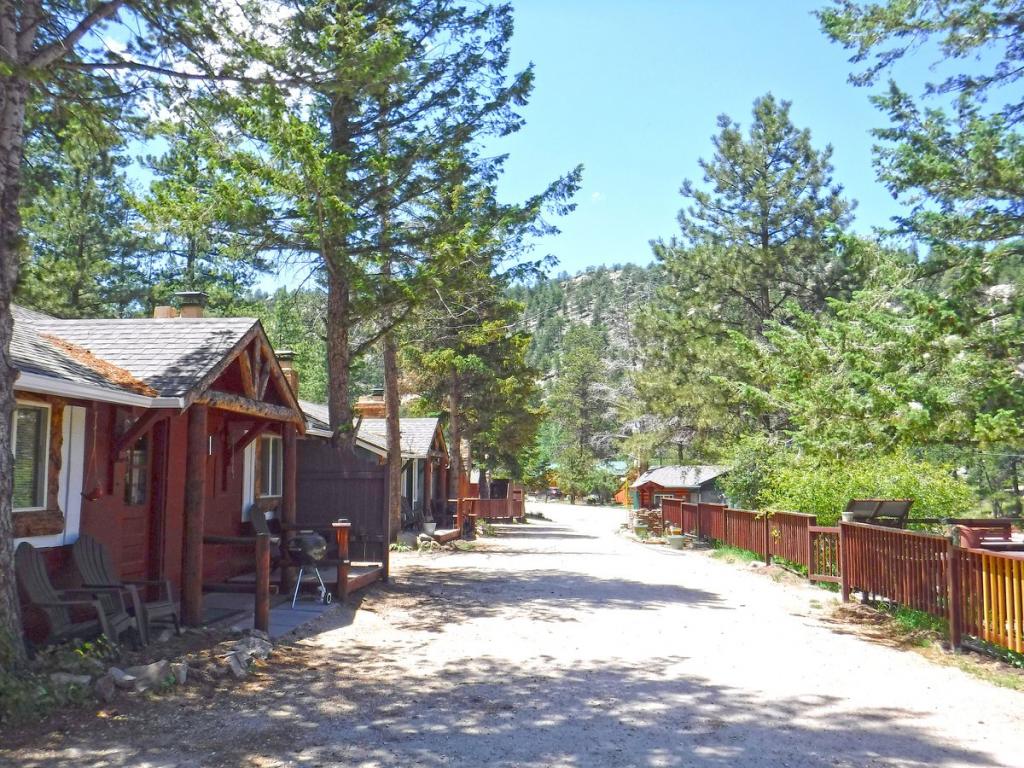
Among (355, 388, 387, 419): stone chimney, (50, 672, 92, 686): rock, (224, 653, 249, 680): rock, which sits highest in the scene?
(355, 388, 387, 419): stone chimney

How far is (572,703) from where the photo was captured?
256 inches

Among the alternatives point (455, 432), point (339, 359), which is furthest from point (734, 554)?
point (455, 432)

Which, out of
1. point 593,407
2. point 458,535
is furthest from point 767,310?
point 593,407

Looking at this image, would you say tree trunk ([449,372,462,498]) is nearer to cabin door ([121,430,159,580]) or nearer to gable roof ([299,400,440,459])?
gable roof ([299,400,440,459])

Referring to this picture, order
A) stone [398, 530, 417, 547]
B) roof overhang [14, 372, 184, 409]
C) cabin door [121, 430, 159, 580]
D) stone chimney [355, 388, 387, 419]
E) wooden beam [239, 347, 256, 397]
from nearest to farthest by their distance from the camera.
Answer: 1. roof overhang [14, 372, 184, 409]
2. cabin door [121, 430, 159, 580]
3. wooden beam [239, 347, 256, 397]
4. stone [398, 530, 417, 547]
5. stone chimney [355, 388, 387, 419]

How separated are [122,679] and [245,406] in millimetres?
4039

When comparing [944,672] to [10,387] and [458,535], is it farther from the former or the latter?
[458,535]

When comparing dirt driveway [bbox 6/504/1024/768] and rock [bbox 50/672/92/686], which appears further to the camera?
rock [bbox 50/672/92/686]

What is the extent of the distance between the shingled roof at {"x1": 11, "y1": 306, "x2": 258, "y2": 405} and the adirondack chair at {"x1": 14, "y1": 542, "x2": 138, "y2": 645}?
5.19ft

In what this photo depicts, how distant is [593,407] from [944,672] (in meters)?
67.3

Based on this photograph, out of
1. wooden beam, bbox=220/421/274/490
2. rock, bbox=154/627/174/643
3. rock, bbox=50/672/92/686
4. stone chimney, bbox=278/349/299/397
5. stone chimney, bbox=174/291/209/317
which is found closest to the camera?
rock, bbox=50/672/92/686

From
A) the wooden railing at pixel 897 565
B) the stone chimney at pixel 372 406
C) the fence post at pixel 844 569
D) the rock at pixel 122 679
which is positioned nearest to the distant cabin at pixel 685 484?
the stone chimney at pixel 372 406

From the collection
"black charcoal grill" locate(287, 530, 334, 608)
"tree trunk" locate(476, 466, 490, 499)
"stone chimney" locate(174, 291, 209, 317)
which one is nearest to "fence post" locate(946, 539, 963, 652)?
"black charcoal grill" locate(287, 530, 334, 608)

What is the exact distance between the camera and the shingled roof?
26.9 ft
